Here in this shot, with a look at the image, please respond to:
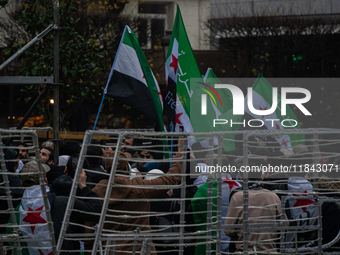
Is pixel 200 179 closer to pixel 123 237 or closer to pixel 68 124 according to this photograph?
pixel 123 237

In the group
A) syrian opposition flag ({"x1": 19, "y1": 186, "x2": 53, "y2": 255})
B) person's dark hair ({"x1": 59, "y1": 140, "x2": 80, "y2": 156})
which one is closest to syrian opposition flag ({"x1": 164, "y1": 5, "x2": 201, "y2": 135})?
person's dark hair ({"x1": 59, "y1": 140, "x2": 80, "y2": 156})

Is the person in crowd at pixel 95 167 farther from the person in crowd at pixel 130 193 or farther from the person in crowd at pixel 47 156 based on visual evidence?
the person in crowd at pixel 47 156

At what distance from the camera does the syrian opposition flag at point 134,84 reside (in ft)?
18.4

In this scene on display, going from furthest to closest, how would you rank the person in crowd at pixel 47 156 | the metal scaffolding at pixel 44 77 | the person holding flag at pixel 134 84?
the person in crowd at pixel 47 156 < the person holding flag at pixel 134 84 < the metal scaffolding at pixel 44 77

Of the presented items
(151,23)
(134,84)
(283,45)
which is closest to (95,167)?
(134,84)

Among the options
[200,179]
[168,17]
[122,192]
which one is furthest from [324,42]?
[122,192]

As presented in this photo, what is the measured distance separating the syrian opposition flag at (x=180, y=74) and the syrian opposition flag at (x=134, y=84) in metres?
0.36

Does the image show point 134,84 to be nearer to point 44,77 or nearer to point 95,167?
point 44,77

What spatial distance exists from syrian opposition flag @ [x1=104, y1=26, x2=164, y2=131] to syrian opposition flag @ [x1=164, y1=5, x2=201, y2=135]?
1.17 feet

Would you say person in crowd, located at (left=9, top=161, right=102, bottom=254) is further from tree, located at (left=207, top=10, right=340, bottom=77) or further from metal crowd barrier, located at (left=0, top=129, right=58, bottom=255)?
tree, located at (left=207, top=10, right=340, bottom=77)

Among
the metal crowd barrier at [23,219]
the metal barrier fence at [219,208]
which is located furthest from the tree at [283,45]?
the metal crowd barrier at [23,219]

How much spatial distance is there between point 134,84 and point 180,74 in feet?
2.91

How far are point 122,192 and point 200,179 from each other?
135 cm

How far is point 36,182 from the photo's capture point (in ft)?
13.0
